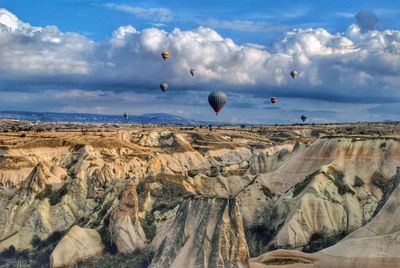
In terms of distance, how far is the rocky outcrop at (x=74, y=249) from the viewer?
5909 cm

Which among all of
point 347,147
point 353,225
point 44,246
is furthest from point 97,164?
point 353,225

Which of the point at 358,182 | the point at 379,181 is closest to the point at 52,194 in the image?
the point at 358,182

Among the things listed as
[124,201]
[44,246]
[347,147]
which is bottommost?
[44,246]

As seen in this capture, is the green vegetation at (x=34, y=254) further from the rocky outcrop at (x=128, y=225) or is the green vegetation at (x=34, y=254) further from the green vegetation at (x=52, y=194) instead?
the rocky outcrop at (x=128, y=225)

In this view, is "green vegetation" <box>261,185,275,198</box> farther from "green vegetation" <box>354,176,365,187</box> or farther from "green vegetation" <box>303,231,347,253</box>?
"green vegetation" <box>303,231,347,253</box>

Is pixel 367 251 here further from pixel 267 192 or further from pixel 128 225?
pixel 267 192

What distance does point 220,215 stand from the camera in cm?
4481

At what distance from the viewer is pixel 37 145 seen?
11850 centimetres

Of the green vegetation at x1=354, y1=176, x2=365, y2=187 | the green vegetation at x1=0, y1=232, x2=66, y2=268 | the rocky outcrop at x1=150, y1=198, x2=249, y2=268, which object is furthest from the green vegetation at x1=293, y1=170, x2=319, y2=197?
the green vegetation at x1=0, y1=232, x2=66, y2=268

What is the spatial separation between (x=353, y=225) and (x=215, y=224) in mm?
25564

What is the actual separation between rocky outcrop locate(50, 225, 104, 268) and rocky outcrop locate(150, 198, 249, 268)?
1576cm

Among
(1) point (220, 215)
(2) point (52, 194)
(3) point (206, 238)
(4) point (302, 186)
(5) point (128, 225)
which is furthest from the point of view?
(2) point (52, 194)

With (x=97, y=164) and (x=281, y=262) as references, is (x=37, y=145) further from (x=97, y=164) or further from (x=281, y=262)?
(x=281, y=262)

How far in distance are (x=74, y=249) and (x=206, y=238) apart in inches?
776
